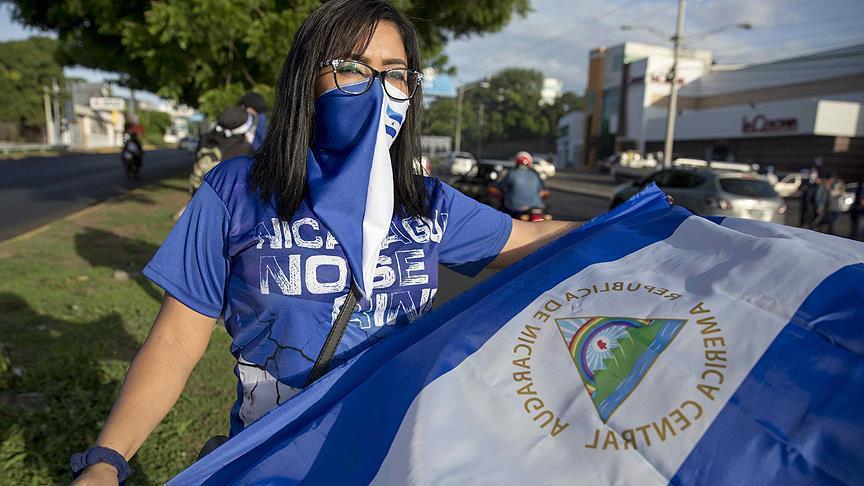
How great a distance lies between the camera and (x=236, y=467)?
1.34 m

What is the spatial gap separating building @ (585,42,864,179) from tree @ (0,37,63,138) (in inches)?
2009

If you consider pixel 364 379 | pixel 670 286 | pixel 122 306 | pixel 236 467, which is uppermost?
pixel 670 286

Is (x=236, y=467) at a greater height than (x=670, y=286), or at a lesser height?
lesser

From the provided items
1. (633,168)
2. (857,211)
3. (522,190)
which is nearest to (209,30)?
(522,190)

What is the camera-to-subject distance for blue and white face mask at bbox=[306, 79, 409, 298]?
1.43 meters

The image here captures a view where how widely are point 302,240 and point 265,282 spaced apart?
12cm

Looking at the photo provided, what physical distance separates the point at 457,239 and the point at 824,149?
41899mm

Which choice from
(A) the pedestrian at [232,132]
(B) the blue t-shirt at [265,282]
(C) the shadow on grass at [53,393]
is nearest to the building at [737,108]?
(A) the pedestrian at [232,132]

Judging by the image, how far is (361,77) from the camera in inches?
61.9

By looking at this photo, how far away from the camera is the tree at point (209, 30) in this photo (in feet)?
22.4

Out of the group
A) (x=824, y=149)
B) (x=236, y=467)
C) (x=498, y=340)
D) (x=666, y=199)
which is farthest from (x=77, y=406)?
(x=824, y=149)

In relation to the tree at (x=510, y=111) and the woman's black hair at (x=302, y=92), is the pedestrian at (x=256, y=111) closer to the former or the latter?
the woman's black hair at (x=302, y=92)

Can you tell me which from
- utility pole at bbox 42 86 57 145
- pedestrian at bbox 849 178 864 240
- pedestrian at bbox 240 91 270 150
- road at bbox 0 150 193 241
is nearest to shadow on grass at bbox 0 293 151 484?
pedestrian at bbox 240 91 270 150

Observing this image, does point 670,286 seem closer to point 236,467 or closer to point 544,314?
point 544,314
